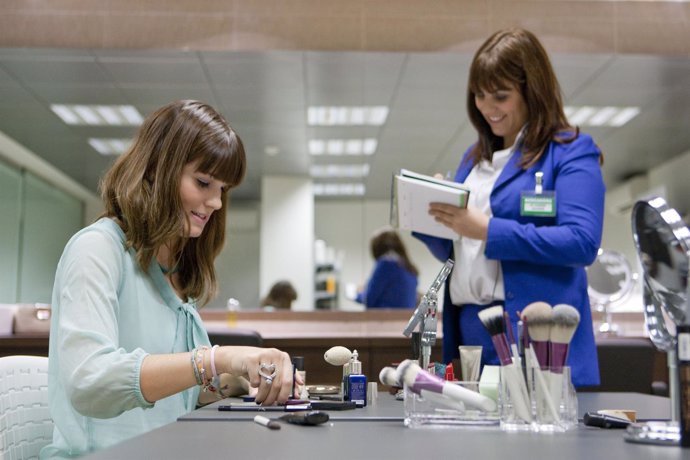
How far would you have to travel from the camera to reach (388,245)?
4.96 m

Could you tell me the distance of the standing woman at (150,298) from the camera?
4.32ft

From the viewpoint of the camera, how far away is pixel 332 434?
1074 mm

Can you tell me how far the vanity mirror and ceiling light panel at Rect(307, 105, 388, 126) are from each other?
156 inches

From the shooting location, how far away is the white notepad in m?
2.01

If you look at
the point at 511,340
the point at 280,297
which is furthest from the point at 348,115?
the point at 511,340

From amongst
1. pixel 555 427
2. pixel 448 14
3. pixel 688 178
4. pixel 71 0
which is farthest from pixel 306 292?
pixel 555 427

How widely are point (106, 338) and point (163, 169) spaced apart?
1.26 feet

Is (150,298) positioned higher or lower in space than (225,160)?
lower

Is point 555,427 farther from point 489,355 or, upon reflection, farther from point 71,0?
point 71,0

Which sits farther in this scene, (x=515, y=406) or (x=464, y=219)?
(x=464, y=219)

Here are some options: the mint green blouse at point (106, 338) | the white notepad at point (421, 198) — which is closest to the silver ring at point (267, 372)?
the mint green blouse at point (106, 338)

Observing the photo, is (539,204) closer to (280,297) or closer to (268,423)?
(268,423)

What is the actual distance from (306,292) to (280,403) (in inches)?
144

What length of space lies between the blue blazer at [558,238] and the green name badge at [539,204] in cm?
1
